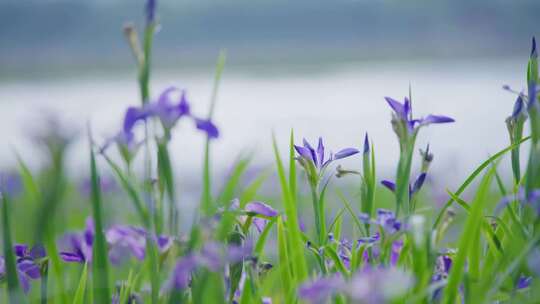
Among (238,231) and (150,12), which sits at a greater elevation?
(150,12)

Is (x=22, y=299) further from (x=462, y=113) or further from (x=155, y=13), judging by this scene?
(x=462, y=113)

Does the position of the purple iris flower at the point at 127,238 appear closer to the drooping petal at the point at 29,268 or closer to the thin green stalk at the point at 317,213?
the drooping petal at the point at 29,268

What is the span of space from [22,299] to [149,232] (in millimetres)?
142

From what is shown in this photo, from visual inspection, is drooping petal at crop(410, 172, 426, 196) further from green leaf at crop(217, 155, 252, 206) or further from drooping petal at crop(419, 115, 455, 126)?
green leaf at crop(217, 155, 252, 206)

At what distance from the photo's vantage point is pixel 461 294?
827mm

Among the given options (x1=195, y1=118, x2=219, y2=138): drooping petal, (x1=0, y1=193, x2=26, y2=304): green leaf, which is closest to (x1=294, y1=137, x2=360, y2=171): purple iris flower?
(x1=195, y1=118, x2=219, y2=138): drooping petal

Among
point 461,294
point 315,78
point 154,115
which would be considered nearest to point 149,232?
point 154,115

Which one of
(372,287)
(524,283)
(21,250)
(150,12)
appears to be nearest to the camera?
(372,287)

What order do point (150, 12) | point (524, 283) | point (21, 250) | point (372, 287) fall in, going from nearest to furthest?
point (372, 287) → point (150, 12) → point (524, 283) → point (21, 250)

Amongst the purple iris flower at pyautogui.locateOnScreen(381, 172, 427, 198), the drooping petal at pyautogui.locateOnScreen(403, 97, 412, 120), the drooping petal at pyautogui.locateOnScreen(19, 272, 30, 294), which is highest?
the drooping petal at pyautogui.locateOnScreen(403, 97, 412, 120)

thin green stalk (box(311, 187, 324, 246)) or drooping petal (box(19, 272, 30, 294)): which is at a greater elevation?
thin green stalk (box(311, 187, 324, 246))

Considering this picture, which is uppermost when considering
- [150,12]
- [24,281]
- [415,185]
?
[150,12]

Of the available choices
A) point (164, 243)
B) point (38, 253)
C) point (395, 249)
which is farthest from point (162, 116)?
point (395, 249)

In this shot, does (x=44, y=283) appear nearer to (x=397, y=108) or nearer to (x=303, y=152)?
(x=303, y=152)
